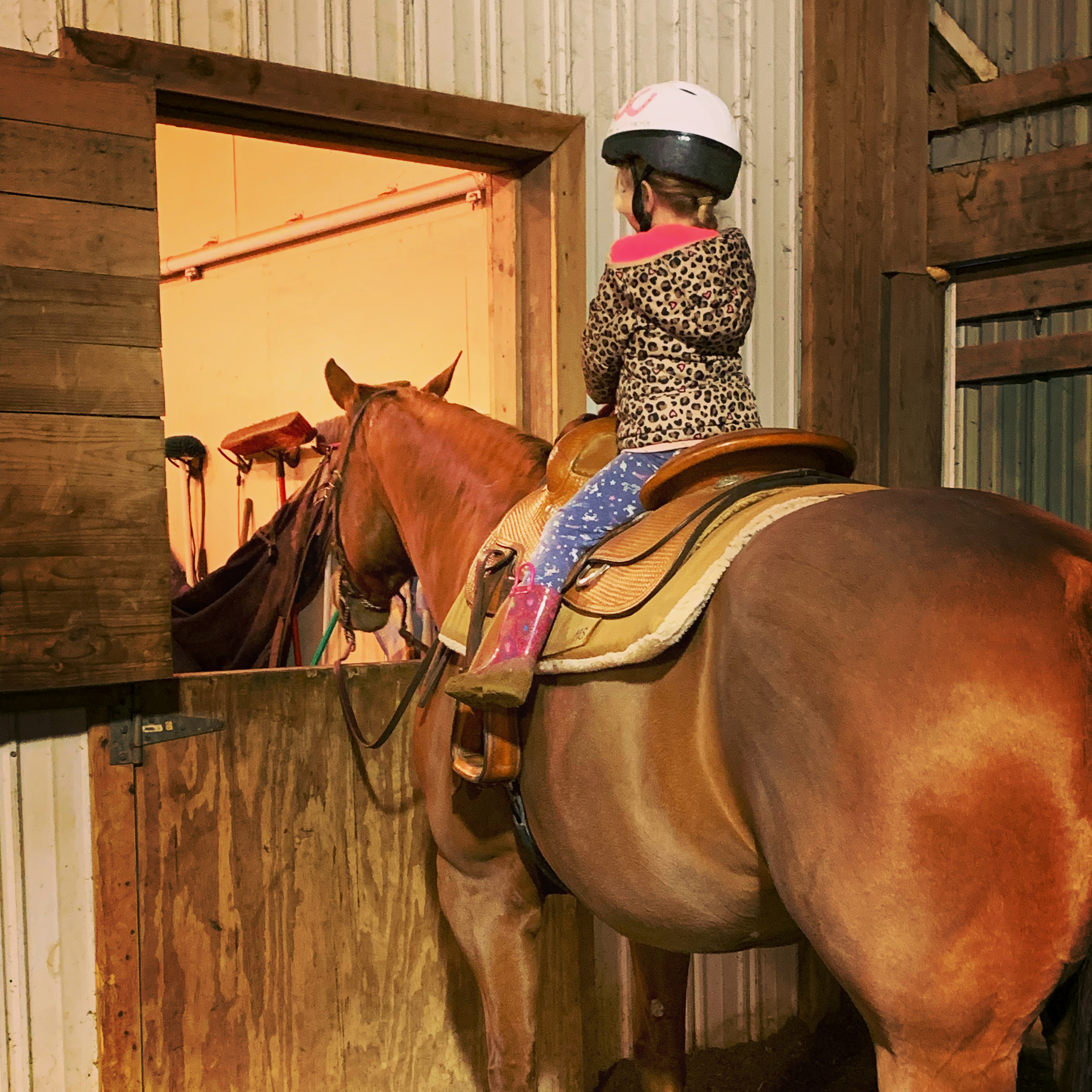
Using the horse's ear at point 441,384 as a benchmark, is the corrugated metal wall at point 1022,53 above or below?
above

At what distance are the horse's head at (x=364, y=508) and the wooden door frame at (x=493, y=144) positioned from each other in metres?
0.52

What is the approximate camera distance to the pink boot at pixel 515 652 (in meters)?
2.12

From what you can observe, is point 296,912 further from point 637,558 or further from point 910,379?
point 910,379

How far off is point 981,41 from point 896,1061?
4015 millimetres

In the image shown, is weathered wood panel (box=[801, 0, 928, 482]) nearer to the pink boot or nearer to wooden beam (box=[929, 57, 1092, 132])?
wooden beam (box=[929, 57, 1092, 132])

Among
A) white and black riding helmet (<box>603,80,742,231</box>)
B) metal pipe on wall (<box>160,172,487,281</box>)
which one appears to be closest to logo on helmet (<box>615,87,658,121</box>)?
white and black riding helmet (<box>603,80,742,231</box>)

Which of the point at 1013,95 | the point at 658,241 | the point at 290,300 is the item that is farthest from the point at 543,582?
the point at 290,300

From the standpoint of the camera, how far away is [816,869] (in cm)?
161

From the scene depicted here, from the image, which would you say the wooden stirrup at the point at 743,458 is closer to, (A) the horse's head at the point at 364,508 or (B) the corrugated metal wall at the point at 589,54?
(A) the horse's head at the point at 364,508

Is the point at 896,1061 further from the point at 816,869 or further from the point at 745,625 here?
the point at 745,625

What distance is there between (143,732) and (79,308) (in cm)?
104

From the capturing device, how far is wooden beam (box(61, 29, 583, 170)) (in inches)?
117

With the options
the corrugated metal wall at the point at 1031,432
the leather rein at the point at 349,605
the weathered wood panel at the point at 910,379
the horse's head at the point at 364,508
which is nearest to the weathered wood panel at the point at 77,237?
the horse's head at the point at 364,508

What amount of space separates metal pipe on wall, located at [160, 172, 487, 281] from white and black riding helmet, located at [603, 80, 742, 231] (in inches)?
82.3
